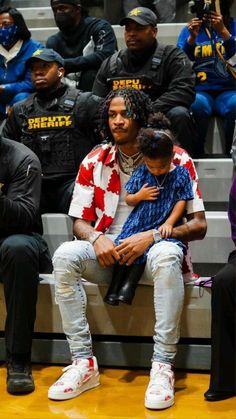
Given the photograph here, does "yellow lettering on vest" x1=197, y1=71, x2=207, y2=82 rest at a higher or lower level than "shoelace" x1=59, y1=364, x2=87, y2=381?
higher

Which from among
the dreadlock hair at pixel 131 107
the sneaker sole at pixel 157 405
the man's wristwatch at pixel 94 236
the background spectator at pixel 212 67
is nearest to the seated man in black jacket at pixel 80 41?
the background spectator at pixel 212 67

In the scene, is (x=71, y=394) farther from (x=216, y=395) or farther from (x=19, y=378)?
(x=216, y=395)

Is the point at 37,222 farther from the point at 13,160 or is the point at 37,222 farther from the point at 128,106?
the point at 128,106

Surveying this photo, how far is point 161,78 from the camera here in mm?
3824

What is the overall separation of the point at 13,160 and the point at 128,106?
514 mm

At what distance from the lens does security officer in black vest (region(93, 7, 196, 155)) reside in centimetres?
360

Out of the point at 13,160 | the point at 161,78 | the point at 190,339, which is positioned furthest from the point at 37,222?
the point at 161,78

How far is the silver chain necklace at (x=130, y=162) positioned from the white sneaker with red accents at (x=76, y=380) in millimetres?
748

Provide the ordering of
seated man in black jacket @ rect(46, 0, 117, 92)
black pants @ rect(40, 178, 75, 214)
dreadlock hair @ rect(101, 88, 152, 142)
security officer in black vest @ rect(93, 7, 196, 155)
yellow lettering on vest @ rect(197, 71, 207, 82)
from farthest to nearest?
seated man in black jacket @ rect(46, 0, 117, 92) < yellow lettering on vest @ rect(197, 71, 207, 82) < security officer in black vest @ rect(93, 7, 196, 155) < black pants @ rect(40, 178, 75, 214) < dreadlock hair @ rect(101, 88, 152, 142)

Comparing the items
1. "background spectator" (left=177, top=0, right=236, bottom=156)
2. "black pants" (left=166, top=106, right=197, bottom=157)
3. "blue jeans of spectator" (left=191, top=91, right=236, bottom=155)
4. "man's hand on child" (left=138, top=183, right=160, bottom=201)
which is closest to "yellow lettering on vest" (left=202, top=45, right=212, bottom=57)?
"background spectator" (left=177, top=0, right=236, bottom=156)

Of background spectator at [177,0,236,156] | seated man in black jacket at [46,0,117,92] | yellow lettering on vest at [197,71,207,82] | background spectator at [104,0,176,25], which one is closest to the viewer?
background spectator at [177,0,236,156]

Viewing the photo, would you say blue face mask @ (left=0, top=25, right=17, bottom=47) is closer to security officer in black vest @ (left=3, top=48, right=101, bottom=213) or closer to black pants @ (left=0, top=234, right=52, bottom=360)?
security officer in black vest @ (left=3, top=48, right=101, bottom=213)

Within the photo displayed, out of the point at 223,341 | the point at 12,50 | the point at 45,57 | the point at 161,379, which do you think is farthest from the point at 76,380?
the point at 12,50

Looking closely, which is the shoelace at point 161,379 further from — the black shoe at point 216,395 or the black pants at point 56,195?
the black pants at point 56,195
